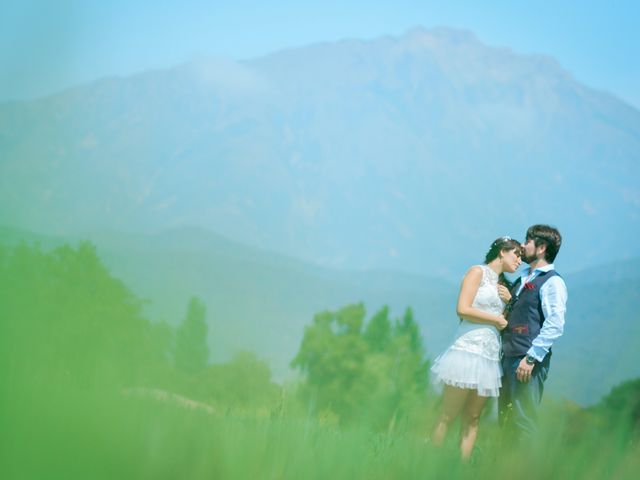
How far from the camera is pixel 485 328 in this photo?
475cm

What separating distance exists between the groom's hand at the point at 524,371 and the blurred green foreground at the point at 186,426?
6.80ft

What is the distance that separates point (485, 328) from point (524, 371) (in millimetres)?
444

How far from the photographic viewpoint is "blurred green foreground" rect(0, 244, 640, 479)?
3.24 feet

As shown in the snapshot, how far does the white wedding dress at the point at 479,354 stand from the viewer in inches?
182

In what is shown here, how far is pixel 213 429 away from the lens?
4.56 ft

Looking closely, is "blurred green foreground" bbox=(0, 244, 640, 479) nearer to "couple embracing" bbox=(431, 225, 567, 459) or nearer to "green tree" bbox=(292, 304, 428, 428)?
"couple embracing" bbox=(431, 225, 567, 459)

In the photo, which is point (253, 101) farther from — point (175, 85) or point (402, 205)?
point (402, 205)

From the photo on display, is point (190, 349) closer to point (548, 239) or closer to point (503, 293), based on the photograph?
point (503, 293)

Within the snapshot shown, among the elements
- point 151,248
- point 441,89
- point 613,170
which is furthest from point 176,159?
point 613,170

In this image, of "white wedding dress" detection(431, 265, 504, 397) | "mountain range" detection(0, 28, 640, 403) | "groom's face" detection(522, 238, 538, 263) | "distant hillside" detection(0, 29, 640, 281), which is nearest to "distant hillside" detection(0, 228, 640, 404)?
"mountain range" detection(0, 28, 640, 403)

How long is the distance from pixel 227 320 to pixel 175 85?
47916 millimetres

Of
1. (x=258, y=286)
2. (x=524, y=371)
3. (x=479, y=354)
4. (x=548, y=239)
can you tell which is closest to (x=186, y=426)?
(x=524, y=371)

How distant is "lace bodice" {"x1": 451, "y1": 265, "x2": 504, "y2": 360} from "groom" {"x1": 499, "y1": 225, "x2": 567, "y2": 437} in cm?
6

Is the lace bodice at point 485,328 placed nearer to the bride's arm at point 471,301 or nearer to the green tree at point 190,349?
the bride's arm at point 471,301
